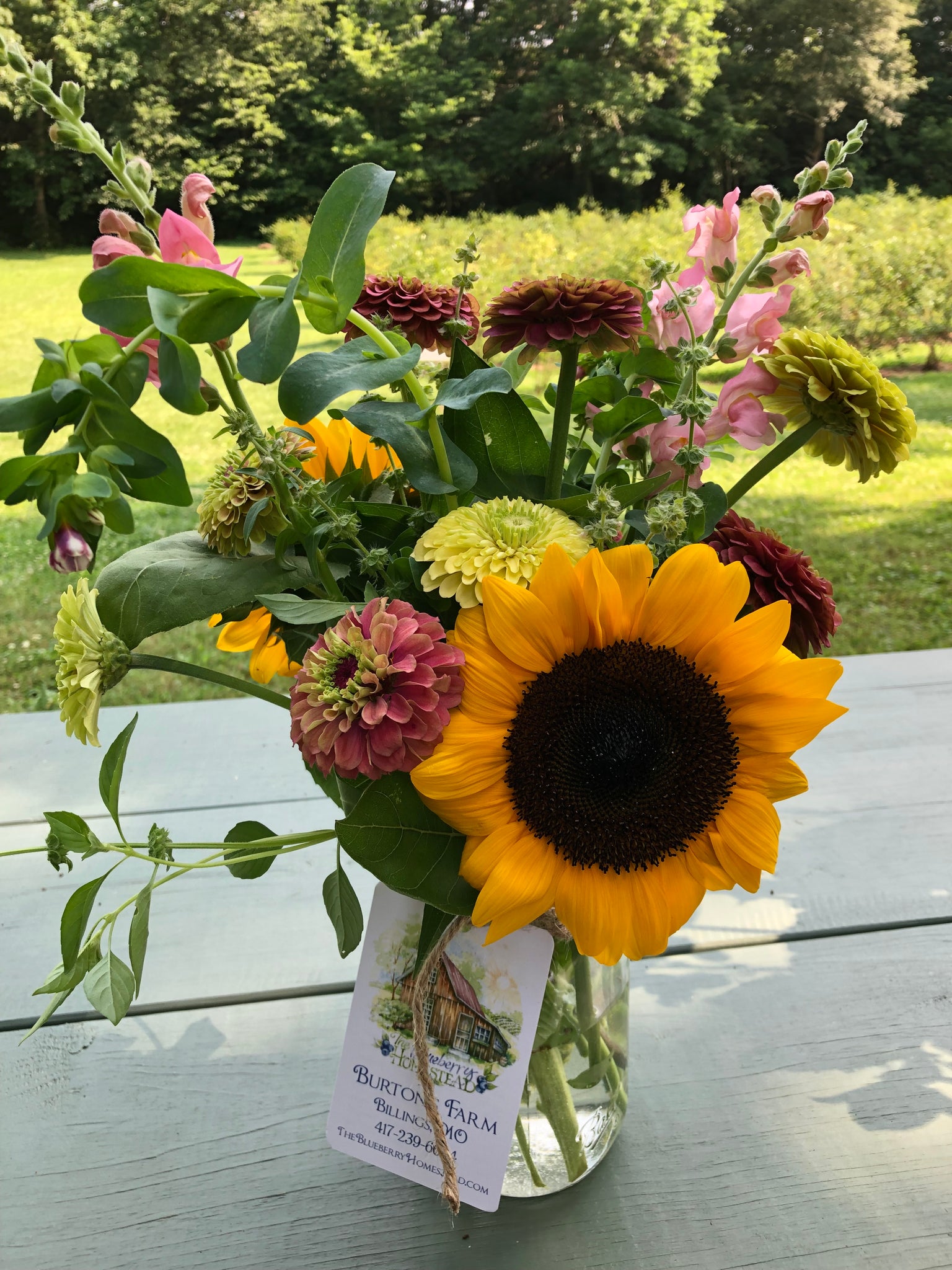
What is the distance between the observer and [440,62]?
8.20 meters

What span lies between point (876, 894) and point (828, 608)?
363mm

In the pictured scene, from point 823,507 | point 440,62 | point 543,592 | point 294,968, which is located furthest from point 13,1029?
point 440,62

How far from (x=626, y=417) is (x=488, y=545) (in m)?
0.09

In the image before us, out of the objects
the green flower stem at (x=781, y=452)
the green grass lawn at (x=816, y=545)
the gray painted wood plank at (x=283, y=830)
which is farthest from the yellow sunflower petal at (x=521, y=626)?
the green grass lawn at (x=816, y=545)

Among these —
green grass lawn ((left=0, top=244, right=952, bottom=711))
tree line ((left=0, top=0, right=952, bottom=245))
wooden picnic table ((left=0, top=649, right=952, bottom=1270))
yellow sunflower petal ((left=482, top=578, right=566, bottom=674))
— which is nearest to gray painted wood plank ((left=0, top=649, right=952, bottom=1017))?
wooden picnic table ((left=0, top=649, right=952, bottom=1270))

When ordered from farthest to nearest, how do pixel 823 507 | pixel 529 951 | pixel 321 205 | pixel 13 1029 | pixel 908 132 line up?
pixel 908 132 → pixel 823 507 → pixel 13 1029 → pixel 529 951 → pixel 321 205

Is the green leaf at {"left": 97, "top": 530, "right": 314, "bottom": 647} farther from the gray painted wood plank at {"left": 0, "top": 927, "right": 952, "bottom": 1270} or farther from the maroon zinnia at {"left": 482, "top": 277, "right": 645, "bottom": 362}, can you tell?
the gray painted wood plank at {"left": 0, "top": 927, "right": 952, "bottom": 1270}

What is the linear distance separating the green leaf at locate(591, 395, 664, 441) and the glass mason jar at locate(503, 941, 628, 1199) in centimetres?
25

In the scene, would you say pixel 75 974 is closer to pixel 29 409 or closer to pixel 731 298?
pixel 29 409

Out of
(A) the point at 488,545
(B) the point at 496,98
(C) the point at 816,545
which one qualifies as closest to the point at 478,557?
(A) the point at 488,545

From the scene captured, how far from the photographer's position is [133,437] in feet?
0.94

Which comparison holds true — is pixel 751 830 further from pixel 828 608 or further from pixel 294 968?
pixel 294 968

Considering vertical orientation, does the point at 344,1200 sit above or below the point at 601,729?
below

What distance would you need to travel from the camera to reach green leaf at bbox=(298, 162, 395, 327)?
1.04ft
